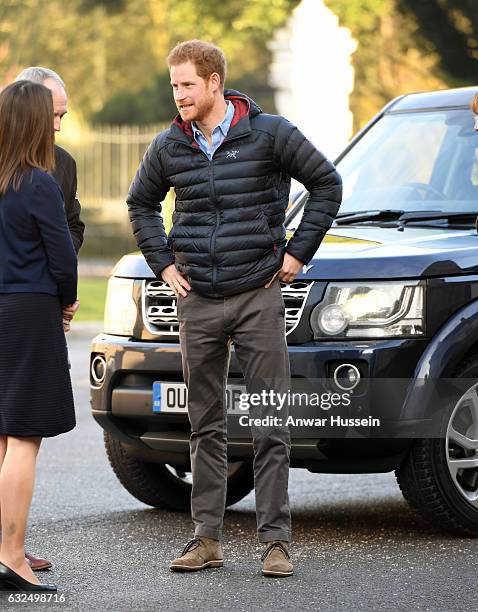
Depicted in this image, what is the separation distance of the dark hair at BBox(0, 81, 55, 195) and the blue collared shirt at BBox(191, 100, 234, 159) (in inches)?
25.6

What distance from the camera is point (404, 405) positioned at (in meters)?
6.18

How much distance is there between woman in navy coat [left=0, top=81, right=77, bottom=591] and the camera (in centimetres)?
538

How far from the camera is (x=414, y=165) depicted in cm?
754

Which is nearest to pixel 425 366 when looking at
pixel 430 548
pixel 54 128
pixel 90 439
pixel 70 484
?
pixel 430 548

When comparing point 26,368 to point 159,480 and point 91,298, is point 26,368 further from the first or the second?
point 91,298

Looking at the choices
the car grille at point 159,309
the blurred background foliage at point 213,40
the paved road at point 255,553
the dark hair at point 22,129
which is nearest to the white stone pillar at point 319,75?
the blurred background foliage at point 213,40

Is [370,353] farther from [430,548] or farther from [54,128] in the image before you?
[54,128]

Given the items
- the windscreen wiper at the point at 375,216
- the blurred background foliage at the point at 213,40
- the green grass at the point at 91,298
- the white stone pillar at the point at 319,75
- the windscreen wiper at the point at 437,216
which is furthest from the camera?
the white stone pillar at the point at 319,75

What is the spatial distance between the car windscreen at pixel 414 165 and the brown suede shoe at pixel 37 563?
2171 millimetres

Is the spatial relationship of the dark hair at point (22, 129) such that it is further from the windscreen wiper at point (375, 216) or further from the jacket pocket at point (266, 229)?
the windscreen wiper at point (375, 216)

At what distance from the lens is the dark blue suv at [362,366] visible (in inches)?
244

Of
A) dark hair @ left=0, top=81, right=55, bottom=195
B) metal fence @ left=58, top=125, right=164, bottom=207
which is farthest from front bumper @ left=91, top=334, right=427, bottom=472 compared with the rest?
metal fence @ left=58, top=125, right=164, bottom=207

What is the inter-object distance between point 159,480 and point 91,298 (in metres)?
15.2

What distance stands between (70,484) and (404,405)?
2.58 m
